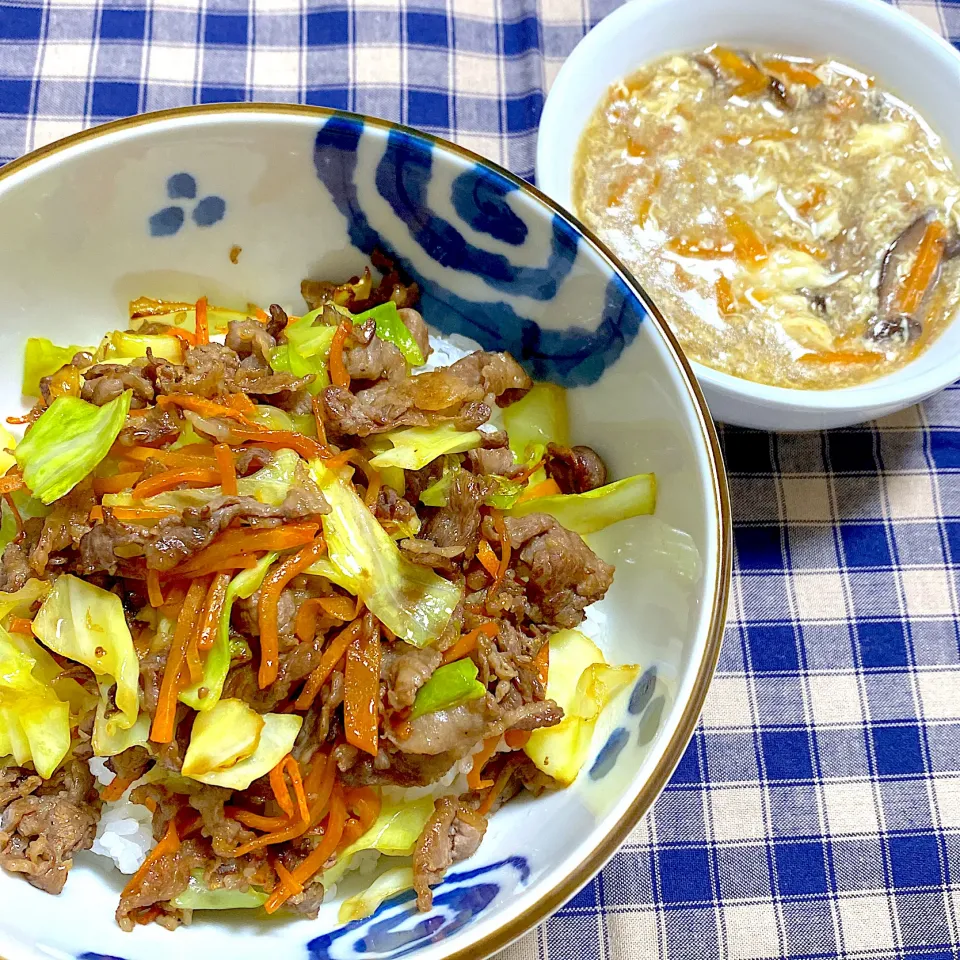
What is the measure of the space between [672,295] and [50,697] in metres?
1.62

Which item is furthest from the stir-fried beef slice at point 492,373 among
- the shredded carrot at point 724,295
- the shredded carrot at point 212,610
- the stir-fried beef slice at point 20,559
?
the stir-fried beef slice at point 20,559

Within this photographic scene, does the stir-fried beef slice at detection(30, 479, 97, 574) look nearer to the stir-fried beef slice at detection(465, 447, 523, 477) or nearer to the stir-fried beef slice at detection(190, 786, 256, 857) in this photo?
the stir-fried beef slice at detection(190, 786, 256, 857)

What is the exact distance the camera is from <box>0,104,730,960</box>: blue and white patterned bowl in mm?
1345

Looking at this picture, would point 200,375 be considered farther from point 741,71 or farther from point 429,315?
point 741,71

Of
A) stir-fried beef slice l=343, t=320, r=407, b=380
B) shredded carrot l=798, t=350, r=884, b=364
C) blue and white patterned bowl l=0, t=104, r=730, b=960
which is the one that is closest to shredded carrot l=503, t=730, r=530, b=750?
blue and white patterned bowl l=0, t=104, r=730, b=960

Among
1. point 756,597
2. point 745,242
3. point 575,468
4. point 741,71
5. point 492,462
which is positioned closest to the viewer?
point 492,462

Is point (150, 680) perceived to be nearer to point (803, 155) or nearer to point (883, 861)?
point (883, 861)

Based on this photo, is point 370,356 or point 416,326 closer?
point 370,356

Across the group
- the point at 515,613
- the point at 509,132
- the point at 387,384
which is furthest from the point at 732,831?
the point at 509,132

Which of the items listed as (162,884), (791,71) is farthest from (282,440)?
(791,71)

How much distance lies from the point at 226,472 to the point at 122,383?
31 centimetres

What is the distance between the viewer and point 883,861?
1862 mm

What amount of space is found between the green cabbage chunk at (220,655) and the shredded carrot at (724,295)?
138 centimetres

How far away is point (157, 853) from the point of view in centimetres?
140
